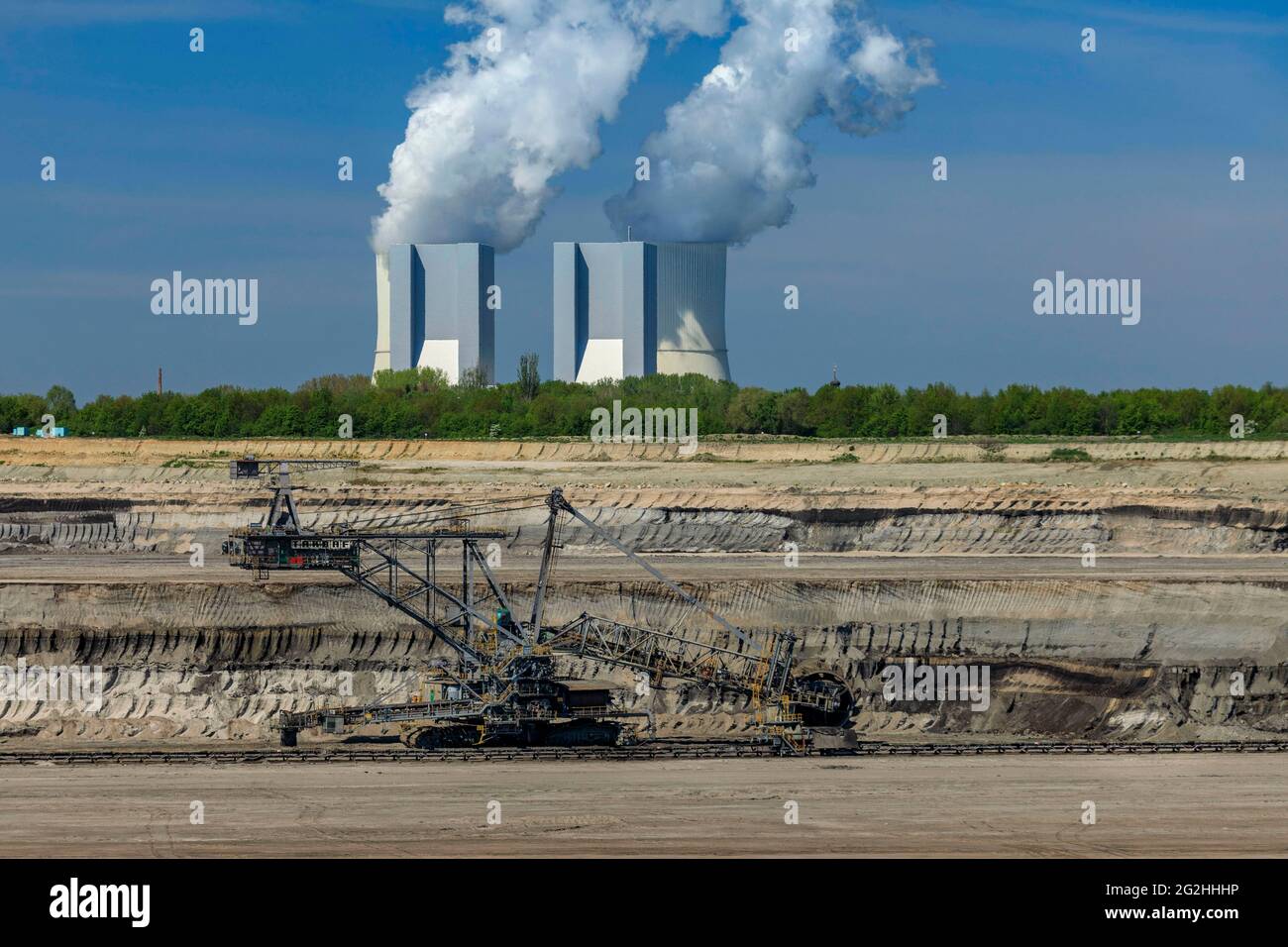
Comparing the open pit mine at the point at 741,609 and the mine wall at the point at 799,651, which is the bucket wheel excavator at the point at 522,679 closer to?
the open pit mine at the point at 741,609

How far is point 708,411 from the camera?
4830 inches

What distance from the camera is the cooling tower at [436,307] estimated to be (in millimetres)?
139625

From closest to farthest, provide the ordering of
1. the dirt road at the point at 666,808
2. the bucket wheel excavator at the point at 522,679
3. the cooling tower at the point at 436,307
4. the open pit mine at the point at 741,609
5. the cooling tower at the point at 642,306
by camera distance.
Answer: the dirt road at the point at 666,808 < the bucket wheel excavator at the point at 522,679 < the open pit mine at the point at 741,609 < the cooling tower at the point at 642,306 < the cooling tower at the point at 436,307

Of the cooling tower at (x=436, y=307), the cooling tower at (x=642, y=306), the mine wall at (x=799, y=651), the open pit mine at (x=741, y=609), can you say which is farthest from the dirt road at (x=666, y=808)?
the cooling tower at (x=436, y=307)

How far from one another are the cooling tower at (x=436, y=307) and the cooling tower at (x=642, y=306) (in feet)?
22.1

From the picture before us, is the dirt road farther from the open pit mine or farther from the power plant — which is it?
the power plant

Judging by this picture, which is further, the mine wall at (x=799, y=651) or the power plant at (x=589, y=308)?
the power plant at (x=589, y=308)

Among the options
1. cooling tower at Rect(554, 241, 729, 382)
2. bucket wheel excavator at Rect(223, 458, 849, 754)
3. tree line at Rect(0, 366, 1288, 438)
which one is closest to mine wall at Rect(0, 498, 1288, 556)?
bucket wheel excavator at Rect(223, 458, 849, 754)

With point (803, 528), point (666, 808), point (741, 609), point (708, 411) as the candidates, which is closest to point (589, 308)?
point (708, 411)

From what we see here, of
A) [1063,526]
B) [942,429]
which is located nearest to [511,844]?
[1063,526]

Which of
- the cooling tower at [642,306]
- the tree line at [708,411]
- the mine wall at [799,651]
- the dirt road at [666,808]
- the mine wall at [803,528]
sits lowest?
the dirt road at [666,808]

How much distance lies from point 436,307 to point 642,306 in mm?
18210

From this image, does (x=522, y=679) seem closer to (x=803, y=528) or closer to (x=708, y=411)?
(x=803, y=528)
